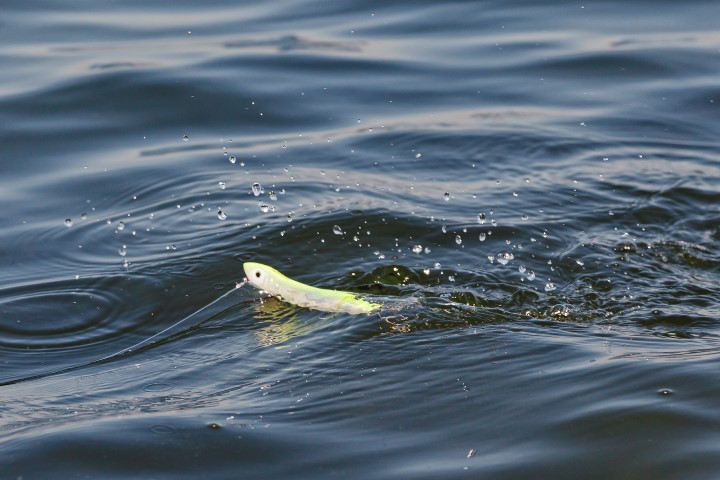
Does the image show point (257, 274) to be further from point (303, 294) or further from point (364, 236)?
point (364, 236)

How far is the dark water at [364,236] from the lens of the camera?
4055 millimetres

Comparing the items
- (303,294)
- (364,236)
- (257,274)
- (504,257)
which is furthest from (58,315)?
(504,257)

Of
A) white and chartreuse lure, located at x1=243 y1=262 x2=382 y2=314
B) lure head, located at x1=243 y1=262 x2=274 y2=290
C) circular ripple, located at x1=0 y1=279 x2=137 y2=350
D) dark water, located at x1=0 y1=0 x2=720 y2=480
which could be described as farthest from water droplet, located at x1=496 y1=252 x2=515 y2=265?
circular ripple, located at x1=0 y1=279 x2=137 y2=350

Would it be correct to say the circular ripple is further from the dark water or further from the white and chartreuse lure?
the white and chartreuse lure

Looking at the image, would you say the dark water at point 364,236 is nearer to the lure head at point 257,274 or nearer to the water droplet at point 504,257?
the water droplet at point 504,257

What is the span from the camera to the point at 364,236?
21.3 ft

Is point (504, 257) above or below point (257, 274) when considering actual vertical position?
below

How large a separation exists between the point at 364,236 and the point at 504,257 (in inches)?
33.4

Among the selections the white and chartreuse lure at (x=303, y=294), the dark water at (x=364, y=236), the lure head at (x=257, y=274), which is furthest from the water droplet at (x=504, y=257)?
the lure head at (x=257, y=274)

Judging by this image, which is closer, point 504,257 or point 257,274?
point 257,274

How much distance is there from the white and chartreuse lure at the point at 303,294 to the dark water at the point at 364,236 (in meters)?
0.10

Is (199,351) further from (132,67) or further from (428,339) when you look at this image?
(132,67)

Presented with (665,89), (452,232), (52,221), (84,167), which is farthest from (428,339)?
(665,89)

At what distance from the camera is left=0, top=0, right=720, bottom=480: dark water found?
4.05 meters
